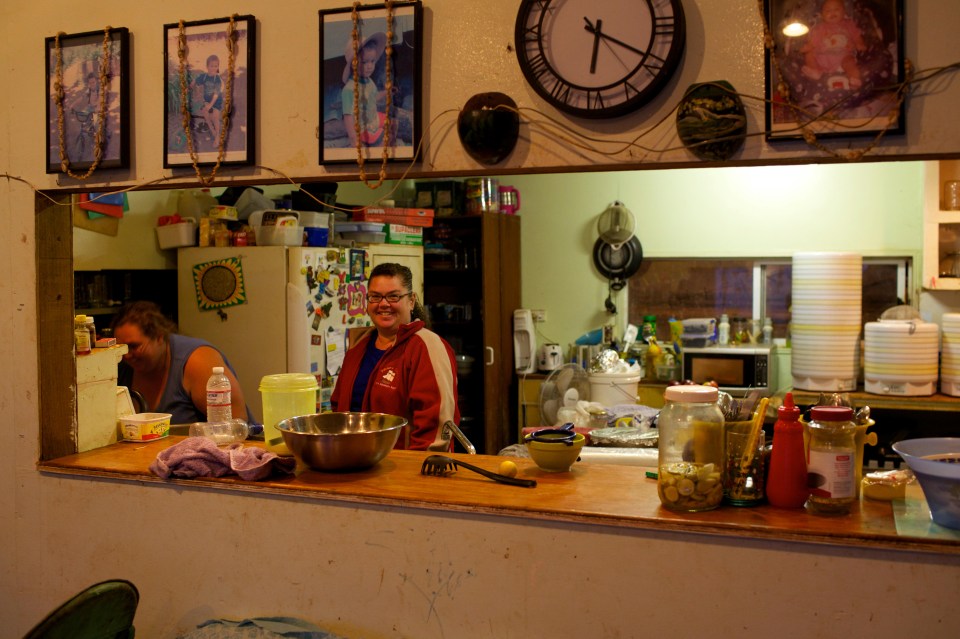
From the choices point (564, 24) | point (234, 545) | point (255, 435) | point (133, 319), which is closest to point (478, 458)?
point (234, 545)

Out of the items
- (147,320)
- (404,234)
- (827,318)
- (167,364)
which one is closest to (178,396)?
(167,364)

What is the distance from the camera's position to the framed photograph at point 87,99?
2502 mm

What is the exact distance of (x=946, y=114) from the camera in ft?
6.06

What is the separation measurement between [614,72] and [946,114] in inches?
28.4

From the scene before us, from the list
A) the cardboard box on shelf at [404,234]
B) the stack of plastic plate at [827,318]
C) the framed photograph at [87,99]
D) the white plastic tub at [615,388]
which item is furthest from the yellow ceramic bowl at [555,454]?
the cardboard box on shelf at [404,234]

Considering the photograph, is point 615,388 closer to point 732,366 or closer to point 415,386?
point 732,366

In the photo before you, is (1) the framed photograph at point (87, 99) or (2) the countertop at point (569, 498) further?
(1) the framed photograph at point (87, 99)

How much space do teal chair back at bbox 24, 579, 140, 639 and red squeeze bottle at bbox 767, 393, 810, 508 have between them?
4.94 feet

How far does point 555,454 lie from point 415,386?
1.11 metres

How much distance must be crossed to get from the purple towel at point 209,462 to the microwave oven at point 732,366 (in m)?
3.59

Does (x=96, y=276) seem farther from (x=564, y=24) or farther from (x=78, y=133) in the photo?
(x=564, y=24)

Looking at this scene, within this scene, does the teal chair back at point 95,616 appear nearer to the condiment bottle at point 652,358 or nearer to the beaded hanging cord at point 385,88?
the beaded hanging cord at point 385,88

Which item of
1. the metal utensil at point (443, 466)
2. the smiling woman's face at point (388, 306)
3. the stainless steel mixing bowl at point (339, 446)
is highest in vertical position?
the smiling woman's face at point (388, 306)

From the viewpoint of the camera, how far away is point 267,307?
15.3 ft
